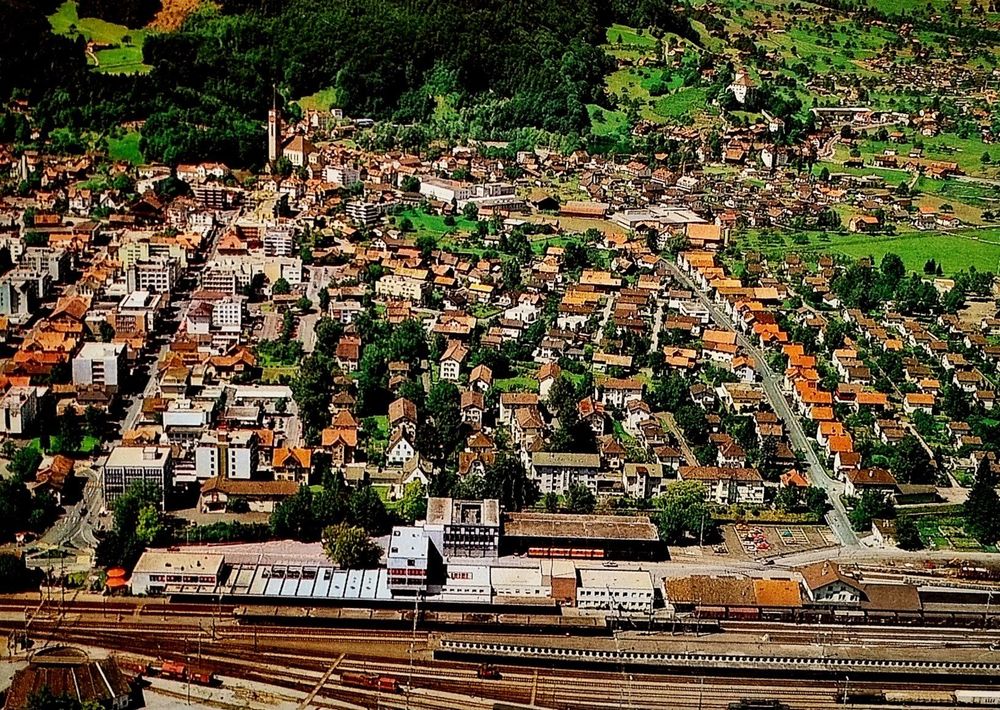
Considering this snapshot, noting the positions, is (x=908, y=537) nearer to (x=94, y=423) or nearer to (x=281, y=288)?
(x=94, y=423)

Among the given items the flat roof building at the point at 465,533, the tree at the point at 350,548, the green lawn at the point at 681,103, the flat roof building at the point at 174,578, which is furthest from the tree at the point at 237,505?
the green lawn at the point at 681,103

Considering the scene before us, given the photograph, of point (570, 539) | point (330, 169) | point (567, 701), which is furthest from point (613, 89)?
point (567, 701)

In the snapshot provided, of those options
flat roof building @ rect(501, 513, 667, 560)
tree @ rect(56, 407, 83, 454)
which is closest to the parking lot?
flat roof building @ rect(501, 513, 667, 560)

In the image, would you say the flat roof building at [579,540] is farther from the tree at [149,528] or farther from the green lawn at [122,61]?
the green lawn at [122,61]

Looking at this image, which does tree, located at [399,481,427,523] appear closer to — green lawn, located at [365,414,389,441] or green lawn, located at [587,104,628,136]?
green lawn, located at [365,414,389,441]

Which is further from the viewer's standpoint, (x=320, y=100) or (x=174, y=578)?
(x=320, y=100)

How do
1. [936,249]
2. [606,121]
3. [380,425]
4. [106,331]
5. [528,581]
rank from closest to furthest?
[528,581] < [380,425] < [106,331] < [936,249] < [606,121]

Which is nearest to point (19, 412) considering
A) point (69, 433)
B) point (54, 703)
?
point (69, 433)
